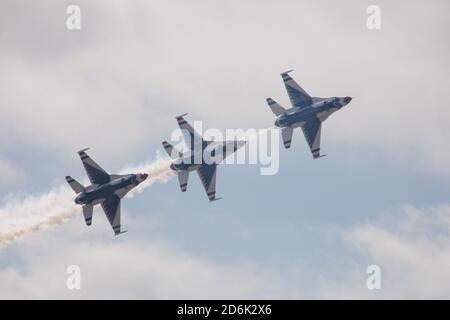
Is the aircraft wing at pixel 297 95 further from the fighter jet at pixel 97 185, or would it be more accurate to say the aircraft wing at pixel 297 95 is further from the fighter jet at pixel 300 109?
the fighter jet at pixel 97 185

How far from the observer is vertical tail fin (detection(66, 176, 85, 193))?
170 metres

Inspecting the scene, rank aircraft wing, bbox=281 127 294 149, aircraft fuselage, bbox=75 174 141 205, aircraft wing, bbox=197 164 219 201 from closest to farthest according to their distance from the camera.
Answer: aircraft fuselage, bbox=75 174 141 205, aircraft wing, bbox=281 127 294 149, aircraft wing, bbox=197 164 219 201

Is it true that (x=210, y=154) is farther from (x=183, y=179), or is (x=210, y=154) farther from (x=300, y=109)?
(x=300, y=109)

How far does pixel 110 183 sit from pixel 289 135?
95.2 ft

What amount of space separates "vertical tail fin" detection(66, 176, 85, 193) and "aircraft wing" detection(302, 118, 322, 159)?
36349 mm

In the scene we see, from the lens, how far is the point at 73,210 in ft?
588

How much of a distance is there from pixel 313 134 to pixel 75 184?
A: 126 feet

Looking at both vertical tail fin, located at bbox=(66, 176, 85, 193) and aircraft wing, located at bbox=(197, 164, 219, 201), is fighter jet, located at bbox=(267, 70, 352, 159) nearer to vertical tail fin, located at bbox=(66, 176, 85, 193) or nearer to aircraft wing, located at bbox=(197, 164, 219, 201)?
aircraft wing, located at bbox=(197, 164, 219, 201)

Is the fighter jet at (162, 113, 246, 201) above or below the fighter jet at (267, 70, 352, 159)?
below

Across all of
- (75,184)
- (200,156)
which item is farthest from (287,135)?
(75,184)

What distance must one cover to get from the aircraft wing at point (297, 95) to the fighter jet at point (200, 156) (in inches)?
407

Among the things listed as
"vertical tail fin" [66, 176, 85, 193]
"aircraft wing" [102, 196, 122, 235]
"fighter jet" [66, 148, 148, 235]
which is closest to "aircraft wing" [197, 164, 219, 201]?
"fighter jet" [66, 148, 148, 235]
